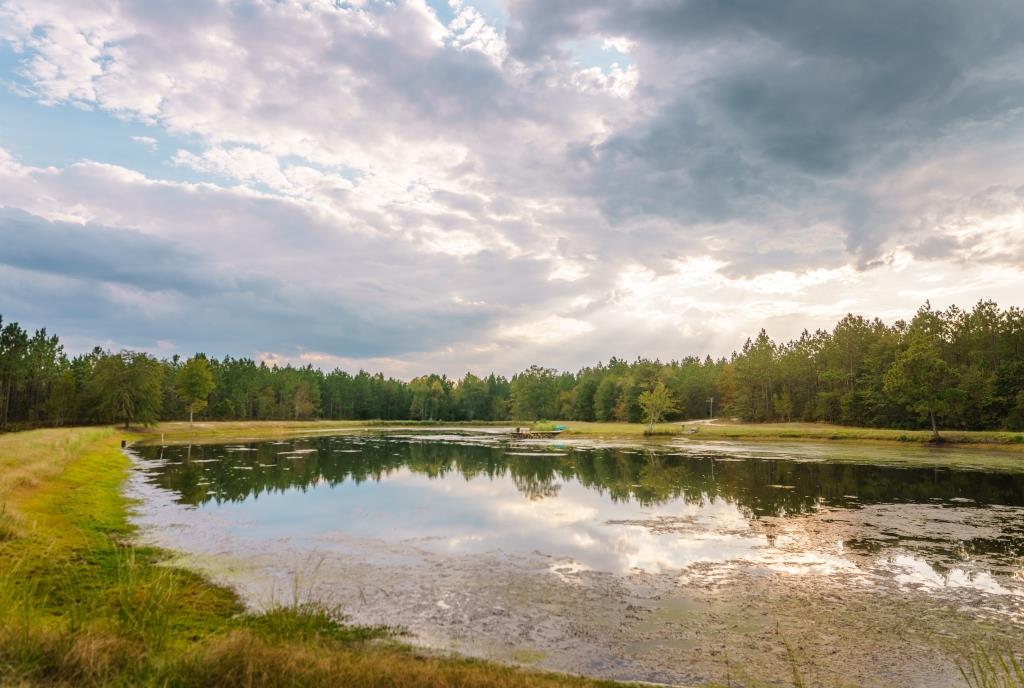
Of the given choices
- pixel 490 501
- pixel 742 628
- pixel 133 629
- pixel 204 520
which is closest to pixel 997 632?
pixel 742 628

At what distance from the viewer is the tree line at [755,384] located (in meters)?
74.5

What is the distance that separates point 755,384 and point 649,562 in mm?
115043

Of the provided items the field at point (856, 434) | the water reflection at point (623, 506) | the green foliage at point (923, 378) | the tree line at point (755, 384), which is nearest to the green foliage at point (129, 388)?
the tree line at point (755, 384)

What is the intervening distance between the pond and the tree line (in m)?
44.1

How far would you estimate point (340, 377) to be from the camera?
192 meters

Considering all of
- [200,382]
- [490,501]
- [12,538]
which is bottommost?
[490,501]

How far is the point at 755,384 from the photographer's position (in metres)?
123

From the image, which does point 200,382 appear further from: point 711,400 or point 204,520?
point 711,400

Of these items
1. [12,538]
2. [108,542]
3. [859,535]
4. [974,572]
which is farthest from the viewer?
[859,535]

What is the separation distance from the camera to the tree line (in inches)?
2933

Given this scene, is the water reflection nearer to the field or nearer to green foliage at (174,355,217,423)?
the field

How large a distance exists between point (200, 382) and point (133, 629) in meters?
103

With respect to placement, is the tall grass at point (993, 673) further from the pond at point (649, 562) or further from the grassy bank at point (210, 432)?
the grassy bank at point (210, 432)

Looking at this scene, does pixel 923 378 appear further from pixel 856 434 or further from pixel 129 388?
pixel 129 388
